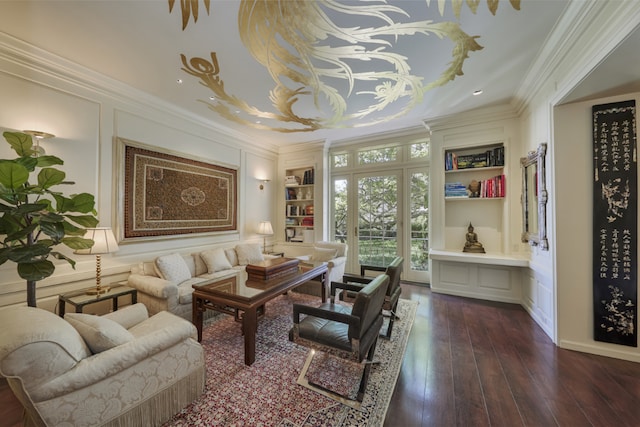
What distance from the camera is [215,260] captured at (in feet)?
11.7

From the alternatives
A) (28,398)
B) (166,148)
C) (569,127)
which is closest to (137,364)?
(28,398)

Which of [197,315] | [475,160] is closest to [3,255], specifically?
[197,315]

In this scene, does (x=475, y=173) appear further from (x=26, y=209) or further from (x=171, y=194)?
(x=26, y=209)

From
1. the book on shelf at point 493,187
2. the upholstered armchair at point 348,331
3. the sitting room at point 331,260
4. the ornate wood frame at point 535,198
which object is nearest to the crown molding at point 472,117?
the sitting room at point 331,260

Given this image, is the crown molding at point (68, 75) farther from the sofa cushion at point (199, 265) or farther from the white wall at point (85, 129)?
the sofa cushion at point (199, 265)

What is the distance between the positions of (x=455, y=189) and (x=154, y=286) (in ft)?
14.4

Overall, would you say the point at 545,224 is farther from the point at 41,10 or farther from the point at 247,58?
the point at 41,10

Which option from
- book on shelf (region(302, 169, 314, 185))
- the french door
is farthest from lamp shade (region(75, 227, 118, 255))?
the french door

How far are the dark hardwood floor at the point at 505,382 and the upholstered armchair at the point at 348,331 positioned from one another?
390 millimetres

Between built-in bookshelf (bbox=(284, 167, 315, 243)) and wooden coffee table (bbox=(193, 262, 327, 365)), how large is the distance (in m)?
2.35

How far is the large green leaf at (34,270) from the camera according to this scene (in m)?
1.82


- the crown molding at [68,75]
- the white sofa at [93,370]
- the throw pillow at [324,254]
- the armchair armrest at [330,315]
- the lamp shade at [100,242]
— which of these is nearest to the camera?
the white sofa at [93,370]

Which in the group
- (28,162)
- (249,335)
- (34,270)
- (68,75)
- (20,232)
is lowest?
(249,335)

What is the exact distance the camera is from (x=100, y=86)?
2.69 m
